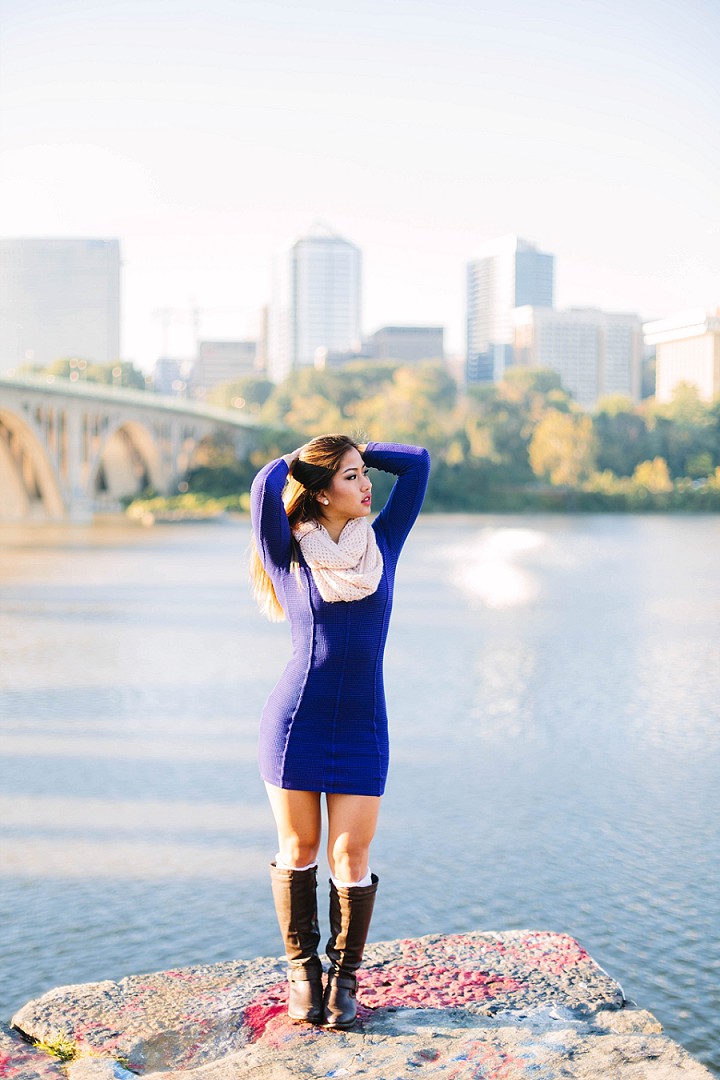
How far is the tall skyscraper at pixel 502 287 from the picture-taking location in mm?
141500

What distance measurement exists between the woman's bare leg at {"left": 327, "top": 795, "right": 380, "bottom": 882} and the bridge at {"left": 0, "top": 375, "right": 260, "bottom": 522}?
108 feet

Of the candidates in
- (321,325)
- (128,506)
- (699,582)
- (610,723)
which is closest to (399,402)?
(128,506)

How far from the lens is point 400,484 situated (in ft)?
8.73

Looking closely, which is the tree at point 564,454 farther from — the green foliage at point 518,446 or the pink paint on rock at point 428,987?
the pink paint on rock at point 428,987

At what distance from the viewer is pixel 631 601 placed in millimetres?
12859

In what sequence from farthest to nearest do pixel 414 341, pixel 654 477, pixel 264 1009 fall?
pixel 414 341, pixel 654 477, pixel 264 1009

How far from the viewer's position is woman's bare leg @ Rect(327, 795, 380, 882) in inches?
92.8

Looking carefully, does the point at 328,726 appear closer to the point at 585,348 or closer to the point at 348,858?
the point at 348,858

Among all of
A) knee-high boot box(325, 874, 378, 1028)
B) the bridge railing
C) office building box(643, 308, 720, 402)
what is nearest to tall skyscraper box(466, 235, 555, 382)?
office building box(643, 308, 720, 402)

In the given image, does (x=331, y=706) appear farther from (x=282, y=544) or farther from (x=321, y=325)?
(x=321, y=325)

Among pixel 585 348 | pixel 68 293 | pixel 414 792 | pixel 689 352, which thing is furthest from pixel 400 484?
pixel 585 348

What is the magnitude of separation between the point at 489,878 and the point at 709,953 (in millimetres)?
825

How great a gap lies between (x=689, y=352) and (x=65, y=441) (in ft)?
109

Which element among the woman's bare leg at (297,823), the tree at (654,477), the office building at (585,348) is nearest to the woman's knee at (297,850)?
the woman's bare leg at (297,823)
